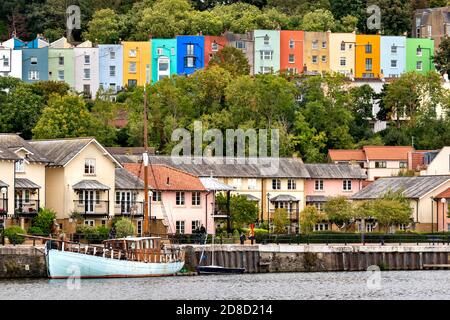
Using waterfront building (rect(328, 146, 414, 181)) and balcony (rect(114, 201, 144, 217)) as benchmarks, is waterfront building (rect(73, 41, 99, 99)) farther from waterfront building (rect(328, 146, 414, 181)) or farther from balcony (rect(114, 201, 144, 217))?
balcony (rect(114, 201, 144, 217))

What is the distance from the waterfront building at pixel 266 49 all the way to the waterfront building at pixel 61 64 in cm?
1860

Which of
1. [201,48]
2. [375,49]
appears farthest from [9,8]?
[375,49]

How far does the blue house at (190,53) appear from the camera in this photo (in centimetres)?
15900

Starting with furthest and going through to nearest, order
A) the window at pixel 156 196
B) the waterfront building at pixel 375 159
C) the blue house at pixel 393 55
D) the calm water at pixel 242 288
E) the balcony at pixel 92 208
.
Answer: the blue house at pixel 393 55 < the waterfront building at pixel 375 159 < the window at pixel 156 196 < the balcony at pixel 92 208 < the calm water at pixel 242 288

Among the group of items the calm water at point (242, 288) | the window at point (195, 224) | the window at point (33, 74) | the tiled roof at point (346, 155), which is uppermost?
the window at point (33, 74)

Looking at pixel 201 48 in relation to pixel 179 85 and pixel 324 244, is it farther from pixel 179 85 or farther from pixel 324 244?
pixel 324 244

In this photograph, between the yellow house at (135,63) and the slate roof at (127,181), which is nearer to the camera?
the slate roof at (127,181)

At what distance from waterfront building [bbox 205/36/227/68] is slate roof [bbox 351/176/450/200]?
37.4 m

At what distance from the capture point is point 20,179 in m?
98.3

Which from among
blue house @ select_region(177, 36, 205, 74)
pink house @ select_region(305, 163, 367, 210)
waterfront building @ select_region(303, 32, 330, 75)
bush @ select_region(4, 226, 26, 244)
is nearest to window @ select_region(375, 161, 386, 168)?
pink house @ select_region(305, 163, 367, 210)

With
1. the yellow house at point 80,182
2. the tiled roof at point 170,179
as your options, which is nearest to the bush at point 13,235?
the yellow house at point 80,182

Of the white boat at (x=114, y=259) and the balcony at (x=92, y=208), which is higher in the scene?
the balcony at (x=92, y=208)

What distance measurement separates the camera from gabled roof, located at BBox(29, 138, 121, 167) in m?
101

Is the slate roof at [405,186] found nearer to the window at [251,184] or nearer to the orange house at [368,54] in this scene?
the window at [251,184]
